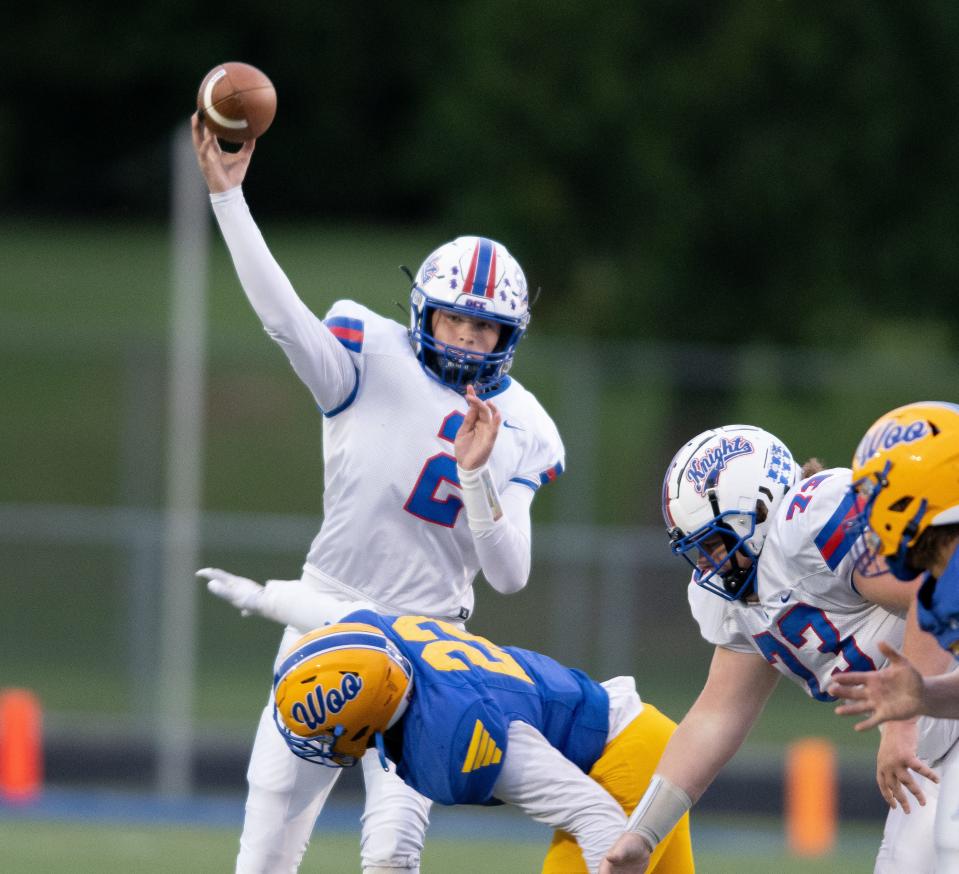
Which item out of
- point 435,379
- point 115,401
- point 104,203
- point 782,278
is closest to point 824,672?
point 435,379

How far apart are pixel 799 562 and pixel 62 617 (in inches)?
422

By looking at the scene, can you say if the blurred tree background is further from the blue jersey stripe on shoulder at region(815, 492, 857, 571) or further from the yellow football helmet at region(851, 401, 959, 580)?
the yellow football helmet at region(851, 401, 959, 580)

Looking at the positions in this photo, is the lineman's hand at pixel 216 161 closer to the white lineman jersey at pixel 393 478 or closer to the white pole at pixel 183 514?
the white lineman jersey at pixel 393 478

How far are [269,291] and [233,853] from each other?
4.80 meters

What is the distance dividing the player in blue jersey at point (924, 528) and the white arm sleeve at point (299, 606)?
1593 millimetres

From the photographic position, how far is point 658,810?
4641mm

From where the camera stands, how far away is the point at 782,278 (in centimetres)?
1443

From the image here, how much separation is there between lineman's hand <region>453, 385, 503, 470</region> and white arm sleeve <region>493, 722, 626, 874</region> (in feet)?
2.43

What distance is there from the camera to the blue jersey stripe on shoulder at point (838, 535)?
175 inches

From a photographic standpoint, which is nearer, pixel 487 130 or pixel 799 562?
pixel 799 562

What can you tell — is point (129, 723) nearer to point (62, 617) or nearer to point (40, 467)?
point (62, 617)

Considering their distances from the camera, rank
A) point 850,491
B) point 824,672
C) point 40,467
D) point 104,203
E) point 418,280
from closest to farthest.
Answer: point 850,491
point 824,672
point 418,280
point 40,467
point 104,203

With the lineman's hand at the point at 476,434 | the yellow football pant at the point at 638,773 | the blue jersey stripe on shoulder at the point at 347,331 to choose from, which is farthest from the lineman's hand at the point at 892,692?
the blue jersey stripe on shoulder at the point at 347,331

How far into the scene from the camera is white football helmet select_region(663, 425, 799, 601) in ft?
15.4
